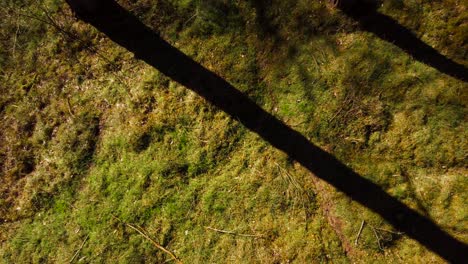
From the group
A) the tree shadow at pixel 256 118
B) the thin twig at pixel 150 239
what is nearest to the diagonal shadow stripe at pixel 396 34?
the tree shadow at pixel 256 118

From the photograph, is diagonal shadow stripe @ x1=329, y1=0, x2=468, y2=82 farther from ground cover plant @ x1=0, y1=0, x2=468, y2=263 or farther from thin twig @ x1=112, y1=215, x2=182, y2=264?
thin twig @ x1=112, y1=215, x2=182, y2=264

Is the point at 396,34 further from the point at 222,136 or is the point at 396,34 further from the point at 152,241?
the point at 152,241

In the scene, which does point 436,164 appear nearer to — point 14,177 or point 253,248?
point 253,248

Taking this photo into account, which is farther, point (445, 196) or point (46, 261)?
point (46, 261)

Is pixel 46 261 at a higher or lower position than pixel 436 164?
lower

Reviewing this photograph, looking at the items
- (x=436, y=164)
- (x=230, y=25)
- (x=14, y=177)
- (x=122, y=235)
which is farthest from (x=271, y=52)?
(x=14, y=177)

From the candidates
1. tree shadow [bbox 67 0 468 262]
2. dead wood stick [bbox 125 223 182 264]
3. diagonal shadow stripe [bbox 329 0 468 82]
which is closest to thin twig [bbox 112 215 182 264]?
dead wood stick [bbox 125 223 182 264]

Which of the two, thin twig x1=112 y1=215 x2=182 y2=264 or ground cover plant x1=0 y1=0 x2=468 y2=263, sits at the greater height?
ground cover plant x1=0 y1=0 x2=468 y2=263
